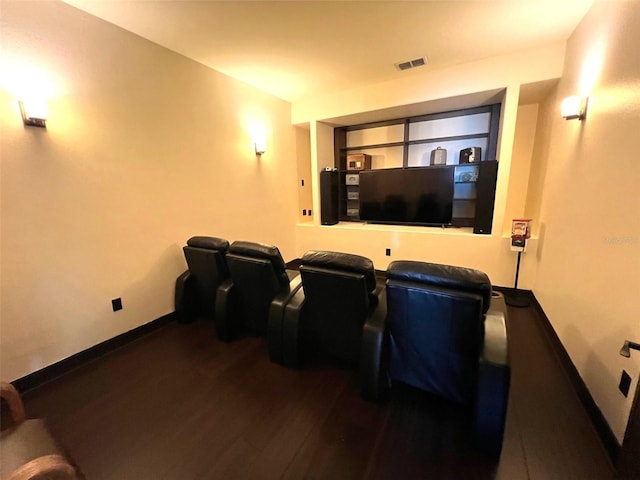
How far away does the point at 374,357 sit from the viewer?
5.38ft

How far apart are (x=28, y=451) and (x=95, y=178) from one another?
1965 millimetres

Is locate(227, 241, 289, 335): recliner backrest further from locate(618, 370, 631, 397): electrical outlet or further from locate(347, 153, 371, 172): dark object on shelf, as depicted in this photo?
locate(347, 153, 371, 172): dark object on shelf

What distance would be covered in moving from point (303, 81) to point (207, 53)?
1.25 meters

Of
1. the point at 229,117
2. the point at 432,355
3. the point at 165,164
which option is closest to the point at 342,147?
the point at 229,117

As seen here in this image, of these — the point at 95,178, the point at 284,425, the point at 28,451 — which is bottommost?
the point at 284,425

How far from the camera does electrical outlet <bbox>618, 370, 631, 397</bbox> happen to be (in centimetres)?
132

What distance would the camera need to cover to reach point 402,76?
346 cm

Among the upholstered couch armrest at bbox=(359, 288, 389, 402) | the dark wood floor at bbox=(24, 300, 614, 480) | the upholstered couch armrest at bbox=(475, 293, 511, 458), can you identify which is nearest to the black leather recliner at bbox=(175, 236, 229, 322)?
the dark wood floor at bbox=(24, 300, 614, 480)

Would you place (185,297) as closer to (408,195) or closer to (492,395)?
(492,395)

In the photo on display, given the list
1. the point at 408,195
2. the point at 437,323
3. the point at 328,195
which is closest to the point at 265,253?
the point at 437,323

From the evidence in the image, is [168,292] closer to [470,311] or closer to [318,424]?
[318,424]

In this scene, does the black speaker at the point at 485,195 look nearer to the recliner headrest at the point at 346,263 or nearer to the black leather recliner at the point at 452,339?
the black leather recliner at the point at 452,339

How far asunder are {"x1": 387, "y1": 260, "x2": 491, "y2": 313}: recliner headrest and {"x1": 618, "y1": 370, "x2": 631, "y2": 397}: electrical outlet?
2.40 ft

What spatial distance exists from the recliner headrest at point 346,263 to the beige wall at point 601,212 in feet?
4.20
